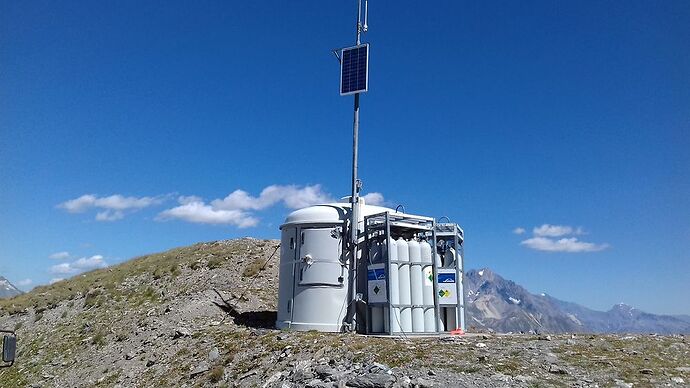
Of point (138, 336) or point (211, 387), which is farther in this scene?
point (138, 336)

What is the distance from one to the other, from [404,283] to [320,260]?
13.2 ft

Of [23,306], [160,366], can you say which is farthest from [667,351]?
[23,306]

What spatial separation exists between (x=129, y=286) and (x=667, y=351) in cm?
3428

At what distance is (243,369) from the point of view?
61.1ft

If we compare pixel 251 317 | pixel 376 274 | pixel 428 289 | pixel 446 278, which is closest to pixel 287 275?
pixel 376 274

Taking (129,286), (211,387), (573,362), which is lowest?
(211,387)

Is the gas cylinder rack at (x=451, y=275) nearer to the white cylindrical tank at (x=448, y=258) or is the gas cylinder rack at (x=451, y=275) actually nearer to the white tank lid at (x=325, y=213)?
the white cylindrical tank at (x=448, y=258)

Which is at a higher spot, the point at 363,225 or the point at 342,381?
the point at 363,225

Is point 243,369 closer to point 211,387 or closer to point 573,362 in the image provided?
point 211,387

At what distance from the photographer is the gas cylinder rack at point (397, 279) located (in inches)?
850

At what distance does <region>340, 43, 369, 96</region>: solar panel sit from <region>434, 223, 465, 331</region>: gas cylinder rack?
7857mm

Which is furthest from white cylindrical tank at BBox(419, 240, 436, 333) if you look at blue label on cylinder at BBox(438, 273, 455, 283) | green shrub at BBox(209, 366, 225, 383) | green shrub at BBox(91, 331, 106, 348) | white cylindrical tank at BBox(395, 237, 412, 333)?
Answer: green shrub at BBox(91, 331, 106, 348)

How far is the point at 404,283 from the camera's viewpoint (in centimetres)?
Result: 2200

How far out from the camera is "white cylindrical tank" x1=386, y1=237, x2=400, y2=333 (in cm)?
2130
